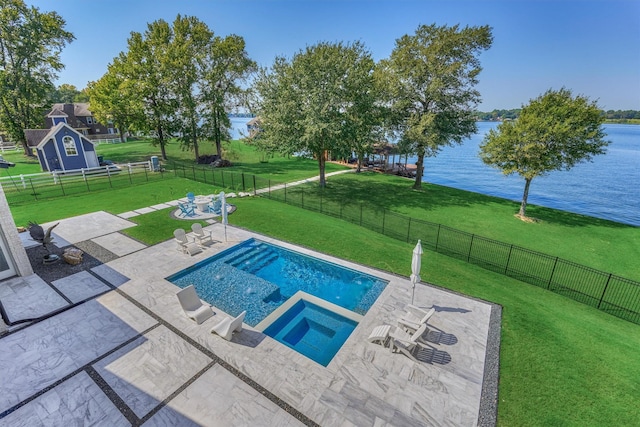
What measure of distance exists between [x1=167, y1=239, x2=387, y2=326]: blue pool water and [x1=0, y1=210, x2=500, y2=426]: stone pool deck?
0.91m

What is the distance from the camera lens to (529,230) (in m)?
18.5

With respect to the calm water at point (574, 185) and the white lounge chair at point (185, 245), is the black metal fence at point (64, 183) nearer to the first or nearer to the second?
the white lounge chair at point (185, 245)

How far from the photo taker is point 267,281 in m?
10.5

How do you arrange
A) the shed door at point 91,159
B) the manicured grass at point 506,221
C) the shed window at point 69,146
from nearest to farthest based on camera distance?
the manicured grass at point 506,221 → the shed window at point 69,146 → the shed door at point 91,159

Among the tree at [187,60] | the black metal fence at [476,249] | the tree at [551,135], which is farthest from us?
the tree at [187,60]

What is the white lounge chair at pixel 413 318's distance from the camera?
746 centimetres

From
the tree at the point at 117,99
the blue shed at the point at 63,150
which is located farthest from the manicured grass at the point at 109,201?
the tree at the point at 117,99

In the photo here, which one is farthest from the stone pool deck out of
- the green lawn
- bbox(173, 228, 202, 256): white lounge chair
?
bbox(173, 228, 202, 256): white lounge chair

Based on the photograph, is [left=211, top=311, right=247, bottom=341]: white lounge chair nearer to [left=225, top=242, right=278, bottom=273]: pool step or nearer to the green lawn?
[left=225, top=242, right=278, bottom=273]: pool step

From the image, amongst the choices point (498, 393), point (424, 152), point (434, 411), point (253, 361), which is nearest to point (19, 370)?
point (253, 361)

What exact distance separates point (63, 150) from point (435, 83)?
112ft

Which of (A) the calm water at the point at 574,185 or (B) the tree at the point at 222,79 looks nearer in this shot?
(A) the calm water at the point at 574,185

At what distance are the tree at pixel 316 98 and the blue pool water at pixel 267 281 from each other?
1094cm

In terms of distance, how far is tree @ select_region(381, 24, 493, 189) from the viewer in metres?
22.6
